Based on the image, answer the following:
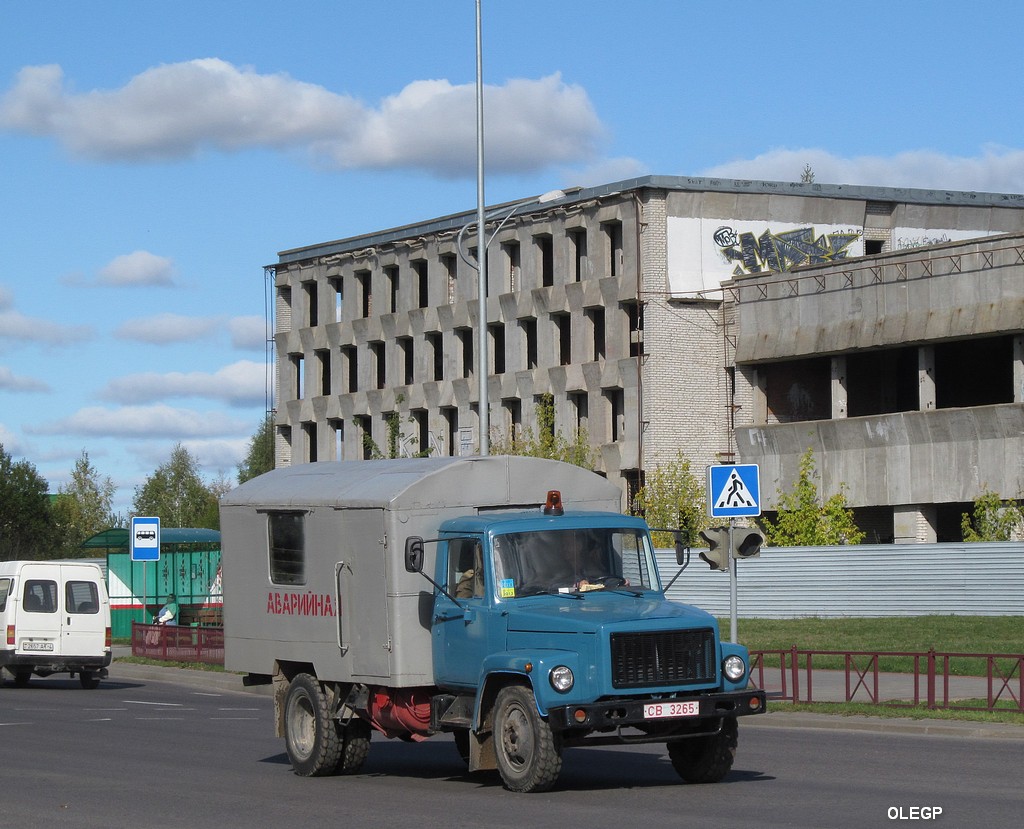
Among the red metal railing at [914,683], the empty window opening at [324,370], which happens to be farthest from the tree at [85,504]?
the red metal railing at [914,683]

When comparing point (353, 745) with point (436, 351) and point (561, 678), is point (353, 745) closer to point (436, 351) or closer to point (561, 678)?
point (561, 678)

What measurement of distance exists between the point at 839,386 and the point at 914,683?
31.9m

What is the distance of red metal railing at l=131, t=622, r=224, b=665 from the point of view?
1471 inches

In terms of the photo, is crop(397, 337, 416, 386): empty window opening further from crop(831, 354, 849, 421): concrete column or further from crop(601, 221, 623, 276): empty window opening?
crop(831, 354, 849, 421): concrete column

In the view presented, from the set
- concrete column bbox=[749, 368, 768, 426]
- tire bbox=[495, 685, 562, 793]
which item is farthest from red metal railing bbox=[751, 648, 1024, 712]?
concrete column bbox=[749, 368, 768, 426]

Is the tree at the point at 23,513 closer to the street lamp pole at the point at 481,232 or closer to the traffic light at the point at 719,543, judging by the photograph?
the street lamp pole at the point at 481,232

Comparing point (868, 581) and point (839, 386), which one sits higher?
point (839, 386)

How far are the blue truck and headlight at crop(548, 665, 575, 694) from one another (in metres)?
0.01

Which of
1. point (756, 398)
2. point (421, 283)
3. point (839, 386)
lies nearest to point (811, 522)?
point (839, 386)

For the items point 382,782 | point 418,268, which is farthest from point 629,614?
point 418,268

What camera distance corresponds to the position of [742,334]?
186ft

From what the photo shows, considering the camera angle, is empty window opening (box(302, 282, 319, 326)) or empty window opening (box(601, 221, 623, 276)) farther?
empty window opening (box(302, 282, 319, 326))

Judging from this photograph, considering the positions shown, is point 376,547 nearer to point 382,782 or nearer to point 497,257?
point 382,782

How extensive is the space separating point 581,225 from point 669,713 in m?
47.9
